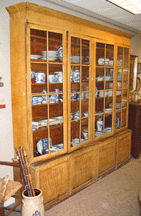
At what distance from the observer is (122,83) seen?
3.45 m

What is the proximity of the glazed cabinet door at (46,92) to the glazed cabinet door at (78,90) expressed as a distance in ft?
0.36

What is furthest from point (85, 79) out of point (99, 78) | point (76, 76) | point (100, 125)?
point (100, 125)

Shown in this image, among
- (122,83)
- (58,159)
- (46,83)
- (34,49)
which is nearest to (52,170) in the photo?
(58,159)

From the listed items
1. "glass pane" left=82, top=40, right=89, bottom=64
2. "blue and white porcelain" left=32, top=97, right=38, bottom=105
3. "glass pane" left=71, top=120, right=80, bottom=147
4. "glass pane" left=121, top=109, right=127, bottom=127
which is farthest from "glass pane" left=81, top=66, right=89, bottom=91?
"glass pane" left=121, top=109, right=127, bottom=127

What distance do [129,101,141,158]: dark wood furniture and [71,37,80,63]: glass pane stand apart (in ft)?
5.71

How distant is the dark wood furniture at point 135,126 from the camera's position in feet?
12.5

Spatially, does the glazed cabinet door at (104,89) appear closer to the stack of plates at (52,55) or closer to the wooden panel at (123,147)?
the wooden panel at (123,147)

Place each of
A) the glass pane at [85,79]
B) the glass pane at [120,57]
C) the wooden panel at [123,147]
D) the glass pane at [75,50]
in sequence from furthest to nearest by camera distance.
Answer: the wooden panel at [123,147], the glass pane at [120,57], the glass pane at [85,79], the glass pane at [75,50]

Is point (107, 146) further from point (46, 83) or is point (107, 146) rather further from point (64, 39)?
point (64, 39)

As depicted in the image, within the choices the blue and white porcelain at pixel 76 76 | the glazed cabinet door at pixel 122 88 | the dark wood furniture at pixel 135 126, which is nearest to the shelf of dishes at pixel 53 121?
the blue and white porcelain at pixel 76 76

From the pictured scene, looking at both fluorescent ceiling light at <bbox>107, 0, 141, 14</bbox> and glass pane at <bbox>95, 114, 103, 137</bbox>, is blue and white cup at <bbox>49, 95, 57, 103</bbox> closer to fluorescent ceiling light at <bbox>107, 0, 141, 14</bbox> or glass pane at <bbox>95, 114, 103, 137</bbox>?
glass pane at <bbox>95, 114, 103, 137</bbox>

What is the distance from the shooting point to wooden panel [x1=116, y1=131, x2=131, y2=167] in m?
3.41

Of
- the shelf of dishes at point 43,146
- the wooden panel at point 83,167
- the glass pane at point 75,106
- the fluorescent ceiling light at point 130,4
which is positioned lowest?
the wooden panel at point 83,167

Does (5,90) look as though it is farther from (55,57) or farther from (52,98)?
(55,57)
